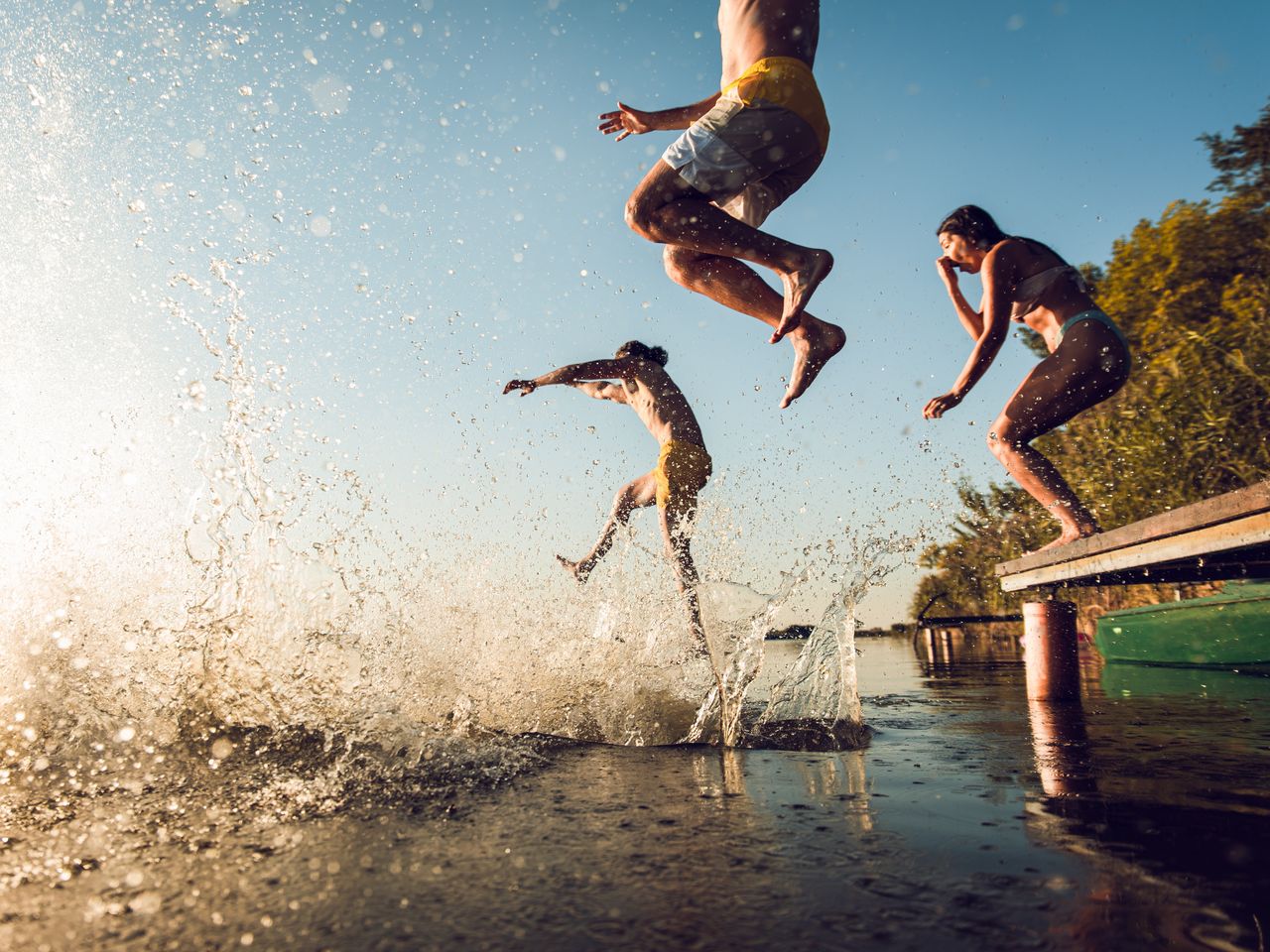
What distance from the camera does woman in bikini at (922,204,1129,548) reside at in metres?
4.21

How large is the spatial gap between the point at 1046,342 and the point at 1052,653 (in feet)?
6.60

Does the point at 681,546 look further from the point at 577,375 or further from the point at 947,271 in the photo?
the point at 947,271

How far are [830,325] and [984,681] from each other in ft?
17.3

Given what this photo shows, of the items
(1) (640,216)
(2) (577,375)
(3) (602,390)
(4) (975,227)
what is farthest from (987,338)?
(3) (602,390)

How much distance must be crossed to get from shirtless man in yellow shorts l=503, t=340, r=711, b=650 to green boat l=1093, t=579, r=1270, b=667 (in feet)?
19.1

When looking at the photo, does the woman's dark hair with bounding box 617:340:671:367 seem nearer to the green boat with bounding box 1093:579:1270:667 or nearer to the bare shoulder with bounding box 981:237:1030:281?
the bare shoulder with bounding box 981:237:1030:281

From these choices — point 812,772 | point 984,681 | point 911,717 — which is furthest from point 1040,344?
point 812,772

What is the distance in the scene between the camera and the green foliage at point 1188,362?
12750mm

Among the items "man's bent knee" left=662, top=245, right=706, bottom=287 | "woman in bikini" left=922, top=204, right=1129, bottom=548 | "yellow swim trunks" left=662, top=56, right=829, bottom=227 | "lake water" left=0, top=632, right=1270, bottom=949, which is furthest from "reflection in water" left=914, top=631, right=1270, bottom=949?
"yellow swim trunks" left=662, top=56, right=829, bottom=227

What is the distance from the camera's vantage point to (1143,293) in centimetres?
1639

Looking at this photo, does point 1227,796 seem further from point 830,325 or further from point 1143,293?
point 1143,293

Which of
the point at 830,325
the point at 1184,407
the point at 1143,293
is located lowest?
the point at 830,325

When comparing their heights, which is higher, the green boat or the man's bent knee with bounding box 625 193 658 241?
the man's bent knee with bounding box 625 193 658 241

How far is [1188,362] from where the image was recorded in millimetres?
13438
